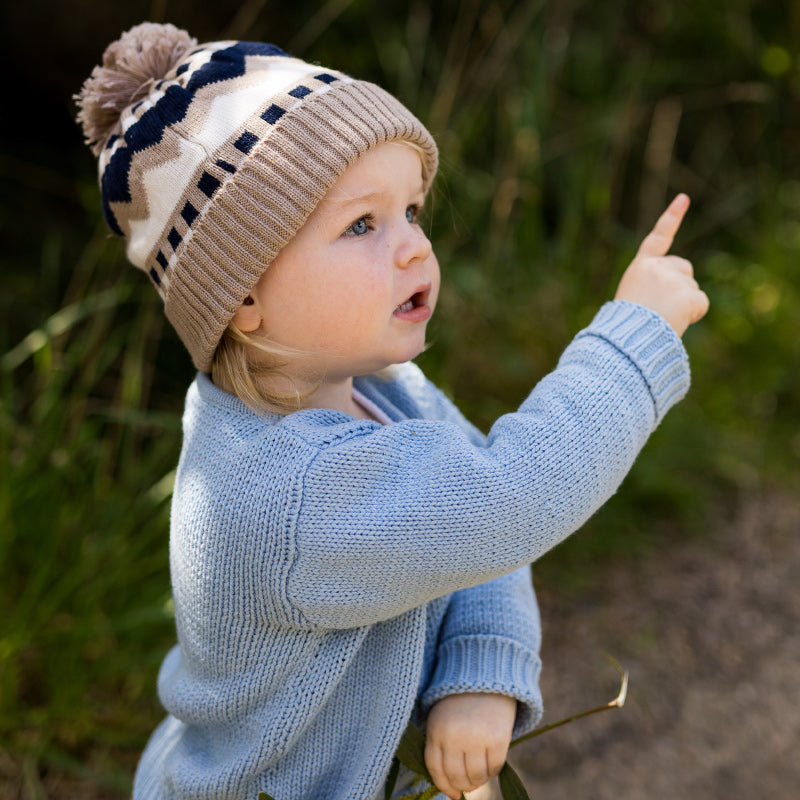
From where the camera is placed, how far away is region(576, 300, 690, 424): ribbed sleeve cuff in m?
1.25

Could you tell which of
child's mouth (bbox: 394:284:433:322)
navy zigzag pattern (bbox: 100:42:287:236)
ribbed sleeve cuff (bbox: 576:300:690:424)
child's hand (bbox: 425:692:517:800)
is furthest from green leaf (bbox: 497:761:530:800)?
navy zigzag pattern (bbox: 100:42:287:236)

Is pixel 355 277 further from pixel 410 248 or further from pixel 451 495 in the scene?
pixel 451 495

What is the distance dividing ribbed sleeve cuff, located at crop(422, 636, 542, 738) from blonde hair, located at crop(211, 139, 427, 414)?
1.52ft

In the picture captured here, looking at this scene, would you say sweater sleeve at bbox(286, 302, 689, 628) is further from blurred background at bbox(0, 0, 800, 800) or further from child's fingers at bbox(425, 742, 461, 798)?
blurred background at bbox(0, 0, 800, 800)

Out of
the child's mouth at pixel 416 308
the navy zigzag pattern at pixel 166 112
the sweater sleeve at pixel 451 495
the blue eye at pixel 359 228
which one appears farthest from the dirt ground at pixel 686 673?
the navy zigzag pattern at pixel 166 112

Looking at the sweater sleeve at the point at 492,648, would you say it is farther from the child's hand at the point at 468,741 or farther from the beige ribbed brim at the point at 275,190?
the beige ribbed brim at the point at 275,190

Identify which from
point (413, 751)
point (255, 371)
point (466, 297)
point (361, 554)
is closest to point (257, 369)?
point (255, 371)

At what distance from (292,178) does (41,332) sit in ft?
3.88

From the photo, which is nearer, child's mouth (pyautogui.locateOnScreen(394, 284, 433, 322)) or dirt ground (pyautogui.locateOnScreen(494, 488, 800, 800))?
child's mouth (pyautogui.locateOnScreen(394, 284, 433, 322))

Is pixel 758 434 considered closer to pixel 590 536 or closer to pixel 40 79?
pixel 590 536

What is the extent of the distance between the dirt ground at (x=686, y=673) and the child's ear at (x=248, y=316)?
1567 mm

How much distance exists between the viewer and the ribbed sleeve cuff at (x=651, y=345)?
1.25 metres

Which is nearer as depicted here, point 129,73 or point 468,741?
point 468,741

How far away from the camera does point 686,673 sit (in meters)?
2.61
